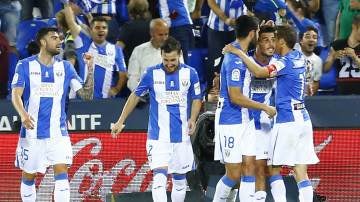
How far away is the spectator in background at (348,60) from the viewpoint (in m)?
15.0

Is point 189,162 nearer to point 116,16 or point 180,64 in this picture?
point 180,64

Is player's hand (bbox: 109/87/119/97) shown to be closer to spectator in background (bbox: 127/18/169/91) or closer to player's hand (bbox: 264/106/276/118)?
spectator in background (bbox: 127/18/169/91)

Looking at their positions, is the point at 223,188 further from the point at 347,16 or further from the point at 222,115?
the point at 347,16

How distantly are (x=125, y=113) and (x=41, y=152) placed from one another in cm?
101

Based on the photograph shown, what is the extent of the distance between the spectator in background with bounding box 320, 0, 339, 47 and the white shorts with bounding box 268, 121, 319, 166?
11.8 ft

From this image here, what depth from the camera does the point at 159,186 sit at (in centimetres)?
1323

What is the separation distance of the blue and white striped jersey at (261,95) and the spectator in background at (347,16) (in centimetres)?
280

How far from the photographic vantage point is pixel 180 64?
13.5 meters

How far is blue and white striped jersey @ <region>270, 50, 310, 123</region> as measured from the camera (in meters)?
12.8

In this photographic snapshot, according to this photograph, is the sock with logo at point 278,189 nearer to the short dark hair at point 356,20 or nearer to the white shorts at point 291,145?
the white shorts at point 291,145

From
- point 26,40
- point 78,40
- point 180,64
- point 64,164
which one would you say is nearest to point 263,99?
point 180,64

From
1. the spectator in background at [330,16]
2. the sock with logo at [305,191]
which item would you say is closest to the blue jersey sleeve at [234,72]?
the sock with logo at [305,191]

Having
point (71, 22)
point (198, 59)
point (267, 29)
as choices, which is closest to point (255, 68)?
point (267, 29)

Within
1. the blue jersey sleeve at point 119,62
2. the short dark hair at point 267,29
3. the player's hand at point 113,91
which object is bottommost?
the player's hand at point 113,91
